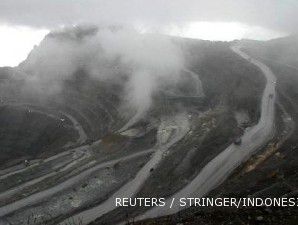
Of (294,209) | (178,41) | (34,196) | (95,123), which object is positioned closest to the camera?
(294,209)

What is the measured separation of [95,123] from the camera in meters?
156

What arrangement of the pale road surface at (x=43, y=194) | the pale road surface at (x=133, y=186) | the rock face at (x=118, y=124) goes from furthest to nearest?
the rock face at (x=118, y=124) → the pale road surface at (x=43, y=194) → the pale road surface at (x=133, y=186)

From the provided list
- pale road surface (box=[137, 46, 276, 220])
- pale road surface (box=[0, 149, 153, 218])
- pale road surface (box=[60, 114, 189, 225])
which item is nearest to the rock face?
pale road surface (box=[0, 149, 153, 218])

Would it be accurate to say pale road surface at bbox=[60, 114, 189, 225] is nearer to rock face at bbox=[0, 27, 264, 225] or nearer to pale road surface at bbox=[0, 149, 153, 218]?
rock face at bbox=[0, 27, 264, 225]

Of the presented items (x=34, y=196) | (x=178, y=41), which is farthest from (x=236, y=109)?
(x=178, y=41)

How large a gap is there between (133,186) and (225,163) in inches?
726

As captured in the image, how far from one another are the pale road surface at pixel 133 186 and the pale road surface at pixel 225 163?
8.60m

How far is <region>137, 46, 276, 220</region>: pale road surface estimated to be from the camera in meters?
77.3

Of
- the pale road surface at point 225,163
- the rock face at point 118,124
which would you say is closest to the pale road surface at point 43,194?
the rock face at point 118,124

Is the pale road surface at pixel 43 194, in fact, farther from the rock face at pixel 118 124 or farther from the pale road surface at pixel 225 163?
the pale road surface at pixel 225 163

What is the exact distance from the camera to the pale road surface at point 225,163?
77312 mm

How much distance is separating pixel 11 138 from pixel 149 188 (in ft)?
299

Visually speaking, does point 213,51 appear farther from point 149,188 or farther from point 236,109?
point 149,188

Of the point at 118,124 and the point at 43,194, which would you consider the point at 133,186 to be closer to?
the point at 43,194
